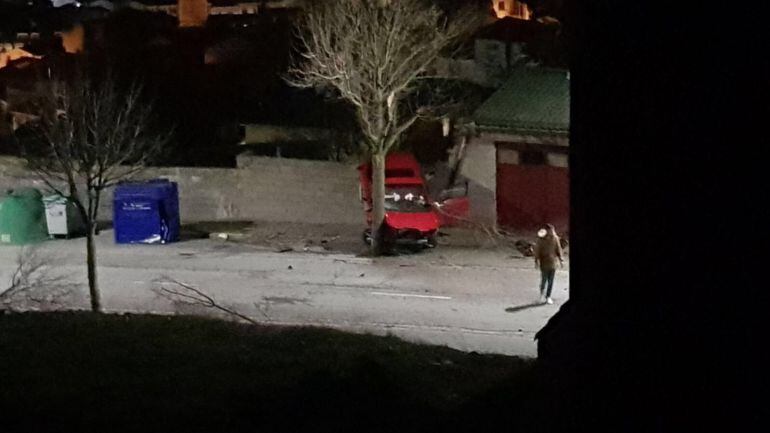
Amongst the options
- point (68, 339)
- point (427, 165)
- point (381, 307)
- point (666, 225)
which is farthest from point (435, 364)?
point (427, 165)

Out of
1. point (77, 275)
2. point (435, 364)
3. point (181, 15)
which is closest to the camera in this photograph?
point (435, 364)

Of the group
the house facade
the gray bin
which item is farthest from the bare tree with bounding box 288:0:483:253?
the gray bin

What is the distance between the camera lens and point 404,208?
21828 mm

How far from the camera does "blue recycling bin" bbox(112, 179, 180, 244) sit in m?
22.9

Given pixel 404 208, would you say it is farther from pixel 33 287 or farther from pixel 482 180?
pixel 33 287

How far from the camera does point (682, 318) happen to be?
6121 mm

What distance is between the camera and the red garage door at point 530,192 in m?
23.5

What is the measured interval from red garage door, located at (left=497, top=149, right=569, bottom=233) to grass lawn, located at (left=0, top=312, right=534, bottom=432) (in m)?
12.1

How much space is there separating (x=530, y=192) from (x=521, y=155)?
952mm

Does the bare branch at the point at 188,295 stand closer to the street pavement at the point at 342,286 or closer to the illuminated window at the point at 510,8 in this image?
the street pavement at the point at 342,286

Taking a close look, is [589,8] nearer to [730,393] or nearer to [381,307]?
[730,393]

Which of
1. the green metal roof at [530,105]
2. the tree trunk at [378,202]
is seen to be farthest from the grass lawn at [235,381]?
the green metal roof at [530,105]

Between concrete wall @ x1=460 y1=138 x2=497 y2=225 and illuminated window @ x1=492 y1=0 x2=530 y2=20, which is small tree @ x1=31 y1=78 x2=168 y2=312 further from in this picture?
illuminated window @ x1=492 y1=0 x2=530 y2=20

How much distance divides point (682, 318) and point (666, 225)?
0.59 metres
